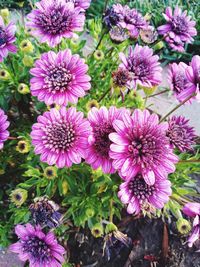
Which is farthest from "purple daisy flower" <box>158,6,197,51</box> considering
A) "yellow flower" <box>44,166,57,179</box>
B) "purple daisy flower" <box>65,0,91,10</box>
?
"yellow flower" <box>44,166,57,179</box>

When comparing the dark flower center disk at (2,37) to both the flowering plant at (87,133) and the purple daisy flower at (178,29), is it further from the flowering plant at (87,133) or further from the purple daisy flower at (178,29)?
the purple daisy flower at (178,29)

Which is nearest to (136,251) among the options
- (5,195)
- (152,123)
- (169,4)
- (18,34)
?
(5,195)

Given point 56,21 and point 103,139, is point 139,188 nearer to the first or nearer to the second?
point 103,139

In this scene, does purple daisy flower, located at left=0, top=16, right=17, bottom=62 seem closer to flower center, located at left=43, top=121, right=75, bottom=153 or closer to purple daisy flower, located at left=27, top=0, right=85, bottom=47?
purple daisy flower, located at left=27, top=0, right=85, bottom=47

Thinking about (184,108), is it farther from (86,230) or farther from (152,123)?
(152,123)

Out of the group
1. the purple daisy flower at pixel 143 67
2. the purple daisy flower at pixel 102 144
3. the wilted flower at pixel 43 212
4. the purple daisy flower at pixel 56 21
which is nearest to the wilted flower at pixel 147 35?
the purple daisy flower at pixel 143 67

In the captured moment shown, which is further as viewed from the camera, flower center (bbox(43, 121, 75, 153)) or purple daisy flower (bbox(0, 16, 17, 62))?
A: purple daisy flower (bbox(0, 16, 17, 62))
